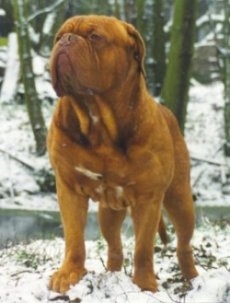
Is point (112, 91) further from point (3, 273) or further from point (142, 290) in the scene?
point (3, 273)

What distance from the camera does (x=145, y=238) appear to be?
5.36 metres

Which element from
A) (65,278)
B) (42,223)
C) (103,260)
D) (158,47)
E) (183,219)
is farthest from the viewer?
(158,47)

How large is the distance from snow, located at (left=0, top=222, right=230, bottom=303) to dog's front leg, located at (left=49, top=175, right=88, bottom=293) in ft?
0.25

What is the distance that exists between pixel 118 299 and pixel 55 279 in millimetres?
483

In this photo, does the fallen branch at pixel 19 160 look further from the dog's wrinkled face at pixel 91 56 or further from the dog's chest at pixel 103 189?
the dog's wrinkled face at pixel 91 56

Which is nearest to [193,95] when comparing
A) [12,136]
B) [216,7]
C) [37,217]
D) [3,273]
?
[216,7]

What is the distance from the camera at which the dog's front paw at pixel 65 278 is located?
525cm

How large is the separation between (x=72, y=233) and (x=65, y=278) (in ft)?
1.05

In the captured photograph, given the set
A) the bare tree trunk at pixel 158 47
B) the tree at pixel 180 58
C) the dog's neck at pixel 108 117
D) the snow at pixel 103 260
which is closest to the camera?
the dog's neck at pixel 108 117

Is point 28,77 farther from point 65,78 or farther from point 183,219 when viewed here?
point 65,78

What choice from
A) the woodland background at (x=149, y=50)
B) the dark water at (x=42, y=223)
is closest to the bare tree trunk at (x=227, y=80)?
the woodland background at (x=149, y=50)

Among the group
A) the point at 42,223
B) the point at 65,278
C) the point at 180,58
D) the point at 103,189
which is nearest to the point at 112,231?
the point at 65,278

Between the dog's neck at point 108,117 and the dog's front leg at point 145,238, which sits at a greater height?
the dog's neck at point 108,117

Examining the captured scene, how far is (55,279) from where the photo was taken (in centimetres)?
530
